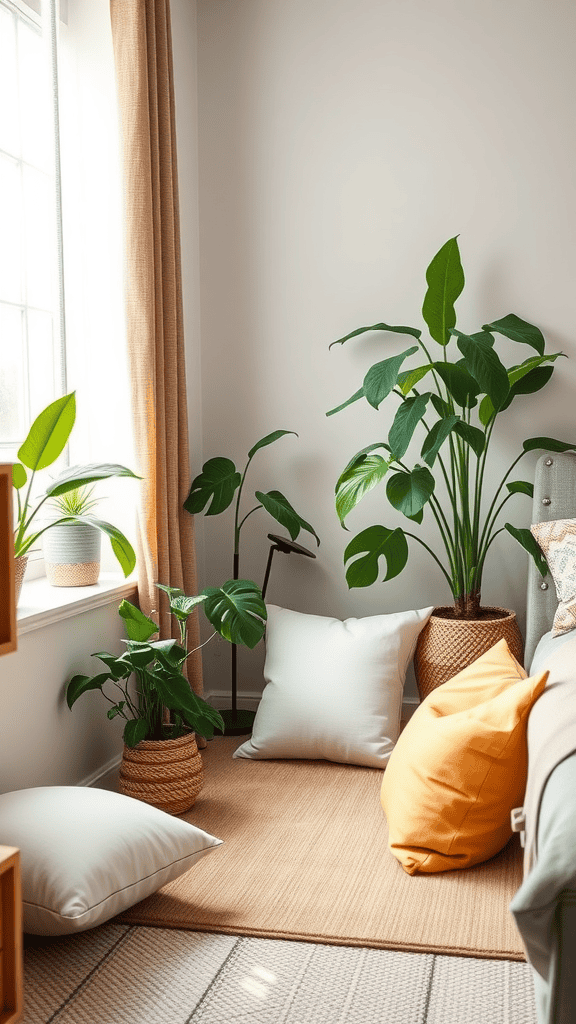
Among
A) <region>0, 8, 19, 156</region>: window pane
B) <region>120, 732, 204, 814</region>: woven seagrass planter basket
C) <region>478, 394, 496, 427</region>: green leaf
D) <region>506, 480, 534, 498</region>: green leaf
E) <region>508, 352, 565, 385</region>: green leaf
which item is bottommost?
<region>120, 732, 204, 814</region>: woven seagrass planter basket

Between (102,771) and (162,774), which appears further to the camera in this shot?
(102,771)

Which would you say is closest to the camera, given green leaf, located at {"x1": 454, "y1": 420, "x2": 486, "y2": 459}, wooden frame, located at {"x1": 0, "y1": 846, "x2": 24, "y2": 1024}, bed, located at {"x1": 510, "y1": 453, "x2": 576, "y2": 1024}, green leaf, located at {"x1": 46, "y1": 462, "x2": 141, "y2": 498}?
bed, located at {"x1": 510, "y1": 453, "x2": 576, "y2": 1024}

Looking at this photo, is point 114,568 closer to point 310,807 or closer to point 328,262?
point 310,807

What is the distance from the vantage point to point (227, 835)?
2.36 meters

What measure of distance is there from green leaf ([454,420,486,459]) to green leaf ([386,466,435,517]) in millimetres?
156

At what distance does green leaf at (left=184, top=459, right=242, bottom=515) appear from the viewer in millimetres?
3035

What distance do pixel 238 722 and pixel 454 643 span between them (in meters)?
0.85

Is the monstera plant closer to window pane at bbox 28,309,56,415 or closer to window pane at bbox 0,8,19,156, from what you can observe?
window pane at bbox 28,309,56,415

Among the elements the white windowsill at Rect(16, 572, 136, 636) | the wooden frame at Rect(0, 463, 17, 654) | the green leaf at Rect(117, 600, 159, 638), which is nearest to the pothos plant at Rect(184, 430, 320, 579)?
the white windowsill at Rect(16, 572, 136, 636)

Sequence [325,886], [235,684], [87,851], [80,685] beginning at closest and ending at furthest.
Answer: [87,851], [325,886], [80,685], [235,684]

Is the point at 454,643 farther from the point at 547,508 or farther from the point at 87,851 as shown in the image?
the point at 87,851

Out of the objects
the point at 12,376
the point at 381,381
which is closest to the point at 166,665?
the point at 12,376

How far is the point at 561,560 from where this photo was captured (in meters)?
2.71

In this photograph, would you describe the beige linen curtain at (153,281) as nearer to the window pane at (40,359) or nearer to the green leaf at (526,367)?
the window pane at (40,359)
